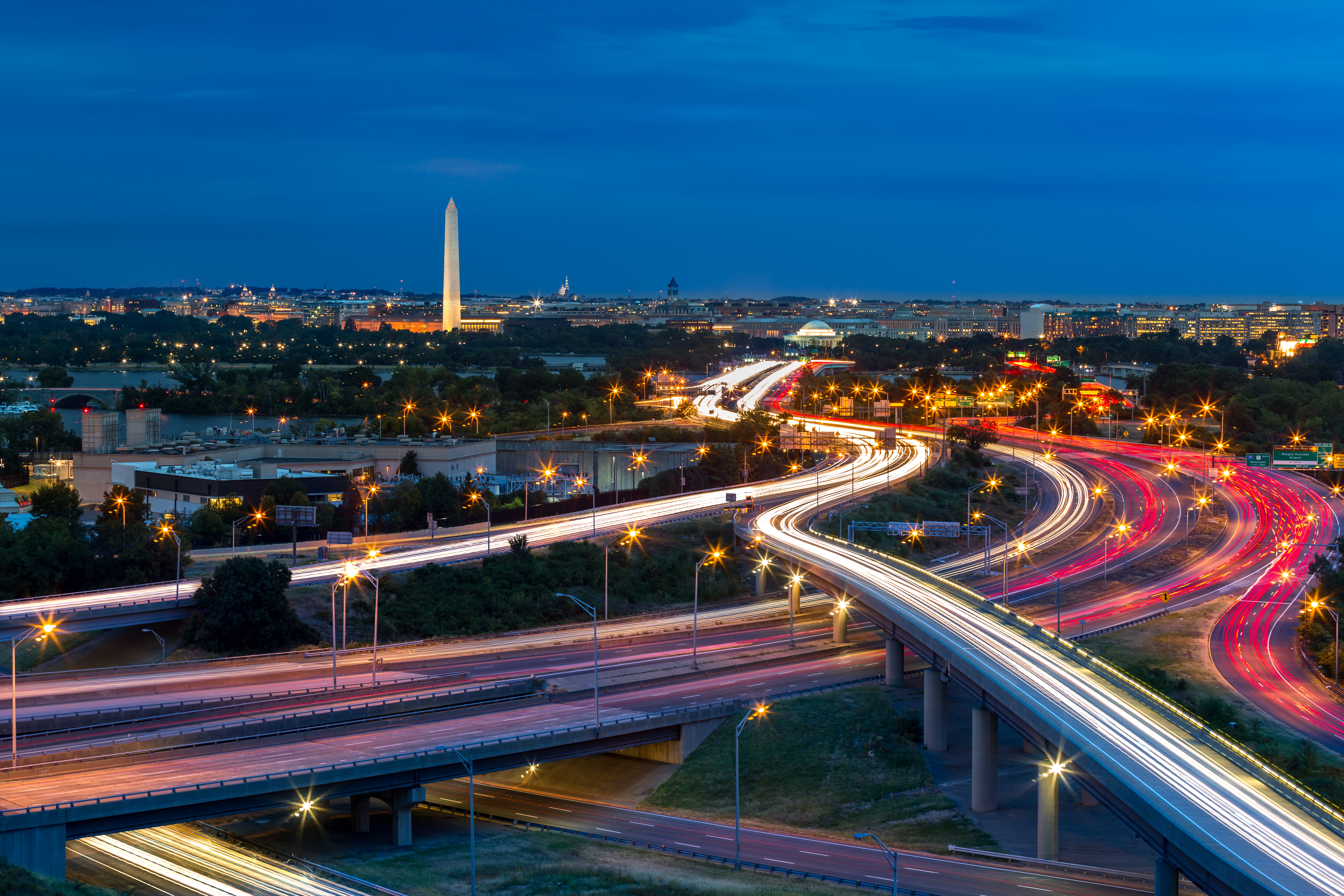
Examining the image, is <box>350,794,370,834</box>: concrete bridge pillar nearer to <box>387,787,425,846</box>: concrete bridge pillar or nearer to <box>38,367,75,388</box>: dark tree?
<box>387,787,425,846</box>: concrete bridge pillar

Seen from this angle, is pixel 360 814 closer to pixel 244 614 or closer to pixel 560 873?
pixel 560 873

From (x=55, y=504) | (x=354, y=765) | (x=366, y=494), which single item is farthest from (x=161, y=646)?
(x=366, y=494)

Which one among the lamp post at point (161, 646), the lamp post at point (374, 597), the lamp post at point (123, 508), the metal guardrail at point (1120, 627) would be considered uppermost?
the lamp post at point (123, 508)

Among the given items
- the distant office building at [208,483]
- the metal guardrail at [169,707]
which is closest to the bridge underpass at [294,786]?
the metal guardrail at [169,707]

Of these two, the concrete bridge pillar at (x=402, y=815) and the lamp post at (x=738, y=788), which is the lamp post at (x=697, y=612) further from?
the concrete bridge pillar at (x=402, y=815)

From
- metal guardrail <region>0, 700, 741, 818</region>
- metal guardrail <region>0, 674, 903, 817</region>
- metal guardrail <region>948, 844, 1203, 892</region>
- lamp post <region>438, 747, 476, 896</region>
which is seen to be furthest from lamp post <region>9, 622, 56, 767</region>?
metal guardrail <region>948, 844, 1203, 892</region>

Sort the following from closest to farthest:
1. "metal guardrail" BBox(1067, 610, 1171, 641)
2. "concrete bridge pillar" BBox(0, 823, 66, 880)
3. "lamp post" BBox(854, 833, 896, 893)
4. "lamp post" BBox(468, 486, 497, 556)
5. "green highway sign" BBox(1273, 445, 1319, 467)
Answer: "lamp post" BBox(854, 833, 896, 893) → "concrete bridge pillar" BBox(0, 823, 66, 880) → "metal guardrail" BBox(1067, 610, 1171, 641) → "lamp post" BBox(468, 486, 497, 556) → "green highway sign" BBox(1273, 445, 1319, 467)
